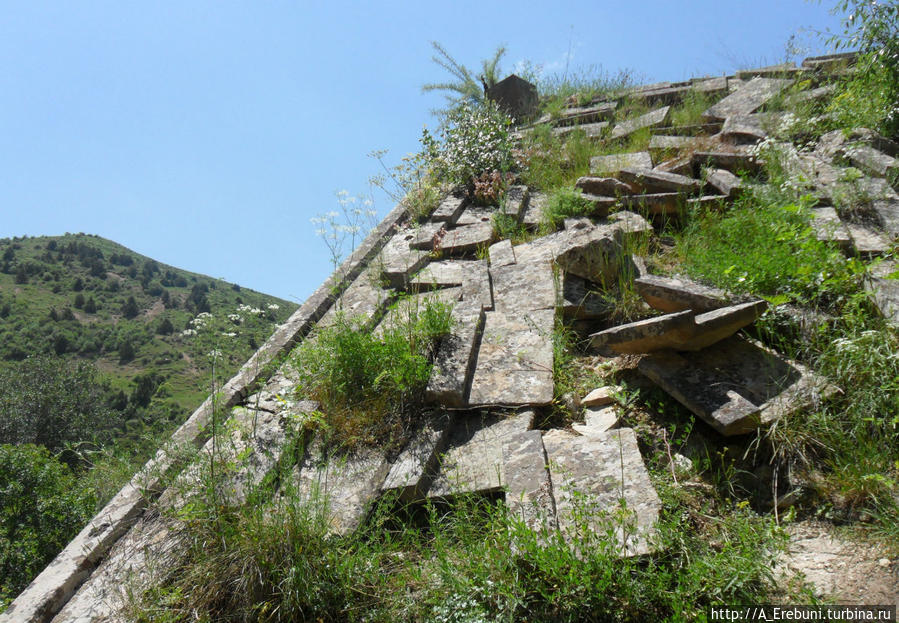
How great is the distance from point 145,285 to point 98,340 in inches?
366

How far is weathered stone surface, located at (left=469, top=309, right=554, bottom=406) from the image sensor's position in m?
3.36

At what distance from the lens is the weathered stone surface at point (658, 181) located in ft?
17.4

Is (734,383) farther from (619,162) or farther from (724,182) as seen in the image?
(619,162)

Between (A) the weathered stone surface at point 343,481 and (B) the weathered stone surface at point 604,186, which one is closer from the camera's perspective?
(A) the weathered stone surface at point 343,481

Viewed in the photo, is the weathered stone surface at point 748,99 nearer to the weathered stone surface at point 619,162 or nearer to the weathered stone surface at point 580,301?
the weathered stone surface at point 619,162

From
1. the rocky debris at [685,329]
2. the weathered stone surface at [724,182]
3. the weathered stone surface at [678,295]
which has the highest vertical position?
the weathered stone surface at [724,182]

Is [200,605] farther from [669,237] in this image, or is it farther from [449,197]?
[449,197]

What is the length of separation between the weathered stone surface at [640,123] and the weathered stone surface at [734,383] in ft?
17.0

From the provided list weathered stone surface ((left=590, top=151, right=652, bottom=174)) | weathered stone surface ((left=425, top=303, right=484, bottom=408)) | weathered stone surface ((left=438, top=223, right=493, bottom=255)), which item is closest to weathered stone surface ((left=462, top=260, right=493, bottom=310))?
weathered stone surface ((left=425, top=303, right=484, bottom=408))

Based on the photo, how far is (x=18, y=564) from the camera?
8.46 metres

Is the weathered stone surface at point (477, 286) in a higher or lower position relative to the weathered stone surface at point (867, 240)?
lower

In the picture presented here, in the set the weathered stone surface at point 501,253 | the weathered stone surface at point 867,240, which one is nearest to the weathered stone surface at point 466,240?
the weathered stone surface at point 501,253

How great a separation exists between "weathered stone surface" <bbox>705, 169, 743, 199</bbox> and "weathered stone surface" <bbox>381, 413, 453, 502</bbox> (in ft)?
11.9

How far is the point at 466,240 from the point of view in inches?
219
